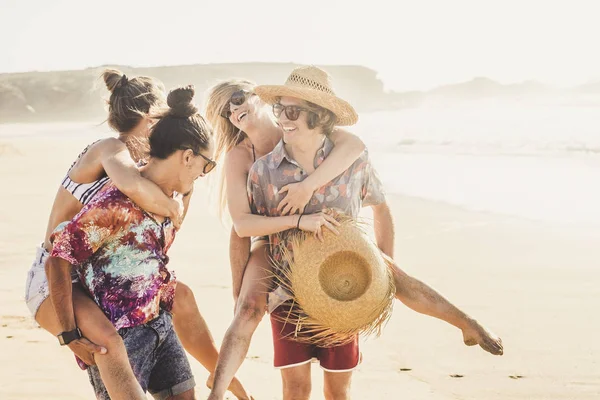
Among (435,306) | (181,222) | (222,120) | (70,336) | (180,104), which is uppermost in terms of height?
(222,120)

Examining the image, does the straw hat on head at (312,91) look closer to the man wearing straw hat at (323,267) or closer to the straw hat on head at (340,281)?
the man wearing straw hat at (323,267)

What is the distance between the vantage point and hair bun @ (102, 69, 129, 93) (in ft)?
12.0

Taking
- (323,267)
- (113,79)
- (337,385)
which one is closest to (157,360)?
(323,267)

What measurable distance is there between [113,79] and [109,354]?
1316 millimetres

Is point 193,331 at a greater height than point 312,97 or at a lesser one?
lesser

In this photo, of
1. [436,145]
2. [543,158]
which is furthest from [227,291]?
[436,145]

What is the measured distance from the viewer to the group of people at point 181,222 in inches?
120

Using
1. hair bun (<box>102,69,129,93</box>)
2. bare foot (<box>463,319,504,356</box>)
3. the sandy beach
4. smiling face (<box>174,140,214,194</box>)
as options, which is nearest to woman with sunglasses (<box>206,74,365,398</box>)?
smiling face (<box>174,140,214,194</box>)

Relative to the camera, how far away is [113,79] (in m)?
3.69

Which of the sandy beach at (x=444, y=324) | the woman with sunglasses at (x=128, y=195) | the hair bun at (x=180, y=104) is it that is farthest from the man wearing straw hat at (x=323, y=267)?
the sandy beach at (x=444, y=324)

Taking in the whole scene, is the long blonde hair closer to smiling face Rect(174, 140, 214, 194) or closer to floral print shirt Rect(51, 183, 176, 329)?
smiling face Rect(174, 140, 214, 194)

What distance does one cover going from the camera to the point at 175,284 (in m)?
3.40

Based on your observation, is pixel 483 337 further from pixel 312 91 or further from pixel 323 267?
pixel 312 91

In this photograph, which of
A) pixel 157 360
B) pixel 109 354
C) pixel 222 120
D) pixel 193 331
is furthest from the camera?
pixel 222 120
